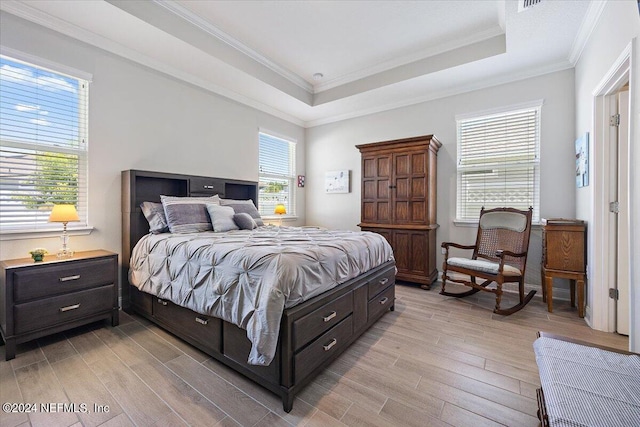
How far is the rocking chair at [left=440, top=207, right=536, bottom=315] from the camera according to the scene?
2.96m

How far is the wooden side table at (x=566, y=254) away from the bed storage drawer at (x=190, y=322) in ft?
10.9

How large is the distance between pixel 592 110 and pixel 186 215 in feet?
13.9

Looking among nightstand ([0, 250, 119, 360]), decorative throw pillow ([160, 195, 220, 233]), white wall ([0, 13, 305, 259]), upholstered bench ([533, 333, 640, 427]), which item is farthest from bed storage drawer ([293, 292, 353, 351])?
white wall ([0, 13, 305, 259])

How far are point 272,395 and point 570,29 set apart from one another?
428 centimetres

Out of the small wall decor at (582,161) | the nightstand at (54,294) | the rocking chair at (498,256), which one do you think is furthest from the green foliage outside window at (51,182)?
the small wall decor at (582,161)

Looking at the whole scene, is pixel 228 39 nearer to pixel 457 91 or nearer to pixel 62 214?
pixel 62 214

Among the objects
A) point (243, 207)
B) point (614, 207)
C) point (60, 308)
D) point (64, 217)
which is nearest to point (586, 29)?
point (614, 207)

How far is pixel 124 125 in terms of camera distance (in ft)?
10.1

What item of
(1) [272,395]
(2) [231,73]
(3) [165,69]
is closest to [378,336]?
(1) [272,395]

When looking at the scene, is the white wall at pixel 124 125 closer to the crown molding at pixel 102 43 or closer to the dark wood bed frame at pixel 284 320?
the crown molding at pixel 102 43

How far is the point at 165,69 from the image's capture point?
3.42 metres

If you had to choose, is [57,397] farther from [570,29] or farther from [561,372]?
[570,29]

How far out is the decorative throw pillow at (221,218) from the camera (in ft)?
10.2

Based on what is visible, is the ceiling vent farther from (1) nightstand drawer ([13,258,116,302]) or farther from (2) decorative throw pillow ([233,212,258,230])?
(1) nightstand drawer ([13,258,116,302])
